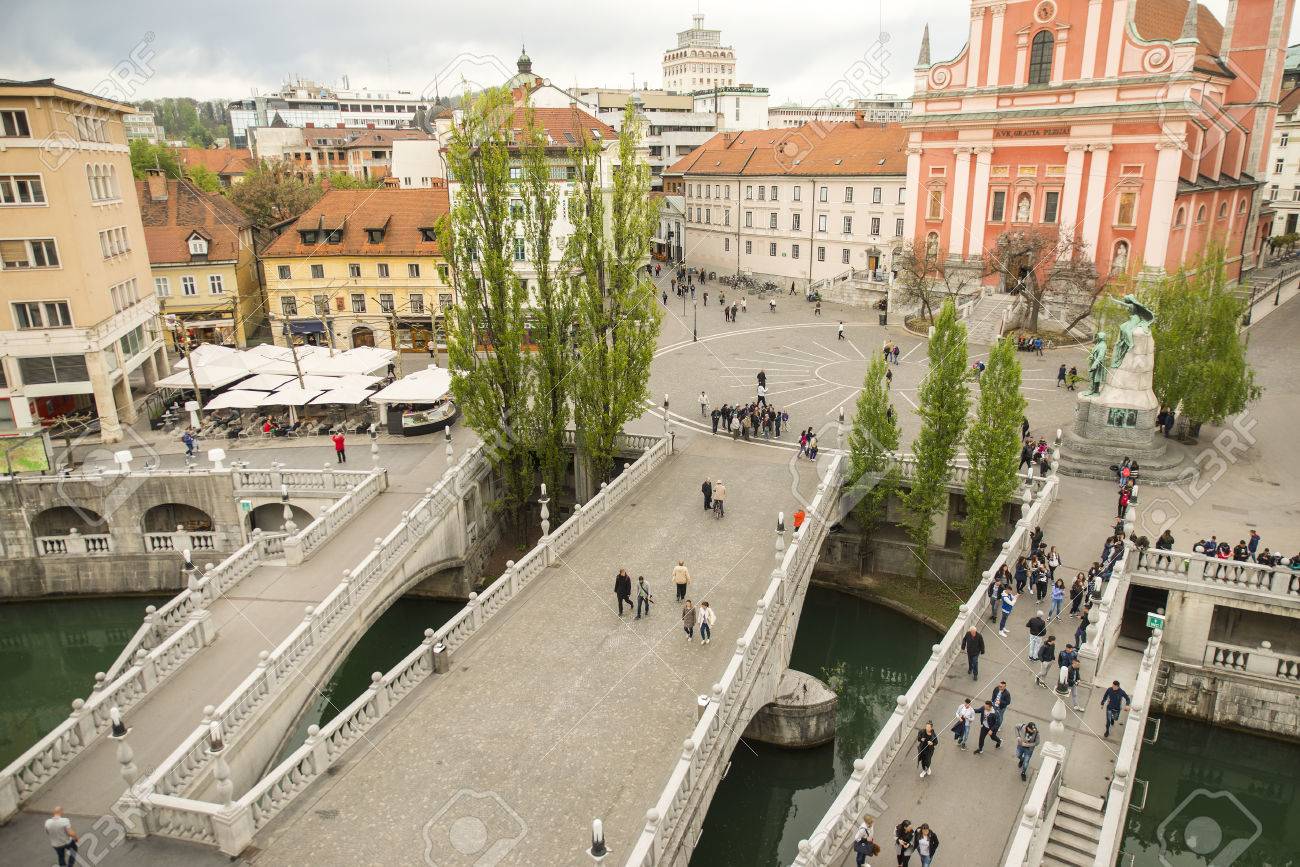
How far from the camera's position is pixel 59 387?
35.1 meters

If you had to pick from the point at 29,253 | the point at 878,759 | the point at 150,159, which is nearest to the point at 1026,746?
the point at 878,759

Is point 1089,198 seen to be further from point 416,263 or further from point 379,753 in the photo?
point 379,753

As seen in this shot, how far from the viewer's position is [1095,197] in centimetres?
5100

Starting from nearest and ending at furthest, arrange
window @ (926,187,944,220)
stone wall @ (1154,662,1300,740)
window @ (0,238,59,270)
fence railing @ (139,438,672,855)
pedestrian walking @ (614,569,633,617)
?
fence railing @ (139,438,672,855) < pedestrian walking @ (614,569,633,617) < stone wall @ (1154,662,1300,740) < window @ (0,238,59,270) < window @ (926,187,944,220)

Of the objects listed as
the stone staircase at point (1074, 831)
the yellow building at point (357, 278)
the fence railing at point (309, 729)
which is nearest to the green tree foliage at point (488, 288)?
the fence railing at point (309, 729)

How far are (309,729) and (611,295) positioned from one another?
18.2 m

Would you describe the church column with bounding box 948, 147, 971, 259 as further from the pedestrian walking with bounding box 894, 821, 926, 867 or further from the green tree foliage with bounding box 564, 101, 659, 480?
the pedestrian walking with bounding box 894, 821, 926, 867

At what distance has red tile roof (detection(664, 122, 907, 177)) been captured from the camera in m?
63.9

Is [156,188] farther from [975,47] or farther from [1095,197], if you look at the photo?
[1095,197]

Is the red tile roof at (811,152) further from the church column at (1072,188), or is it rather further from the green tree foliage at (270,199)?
the green tree foliage at (270,199)

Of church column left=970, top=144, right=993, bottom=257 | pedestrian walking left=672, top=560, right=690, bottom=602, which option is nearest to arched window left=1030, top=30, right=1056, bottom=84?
church column left=970, top=144, right=993, bottom=257

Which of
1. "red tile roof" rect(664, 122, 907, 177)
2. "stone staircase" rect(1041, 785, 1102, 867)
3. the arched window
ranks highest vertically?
the arched window

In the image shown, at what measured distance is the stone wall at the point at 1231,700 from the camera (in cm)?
2327

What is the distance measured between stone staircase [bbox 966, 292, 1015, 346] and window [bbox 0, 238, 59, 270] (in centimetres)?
4302
